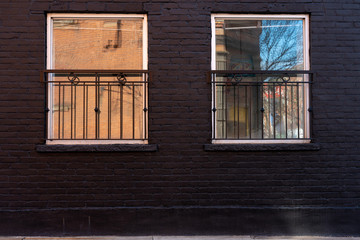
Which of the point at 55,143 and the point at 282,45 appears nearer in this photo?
the point at 55,143

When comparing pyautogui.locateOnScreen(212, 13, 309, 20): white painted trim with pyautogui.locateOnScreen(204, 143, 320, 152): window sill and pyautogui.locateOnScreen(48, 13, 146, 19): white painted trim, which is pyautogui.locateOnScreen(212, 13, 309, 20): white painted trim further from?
pyautogui.locateOnScreen(204, 143, 320, 152): window sill

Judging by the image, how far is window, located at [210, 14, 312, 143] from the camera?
14.1ft

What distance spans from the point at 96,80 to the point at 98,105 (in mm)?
350

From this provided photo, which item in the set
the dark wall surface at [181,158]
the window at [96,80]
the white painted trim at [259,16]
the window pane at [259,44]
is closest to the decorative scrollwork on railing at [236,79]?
the window pane at [259,44]

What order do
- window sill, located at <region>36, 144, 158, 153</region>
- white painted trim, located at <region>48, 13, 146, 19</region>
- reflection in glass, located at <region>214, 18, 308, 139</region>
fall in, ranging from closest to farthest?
1. window sill, located at <region>36, 144, 158, 153</region>
2. white painted trim, located at <region>48, 13, 146, 19</region>
3. reflection in glass, located at <region>214, 18, 308, 139</region>

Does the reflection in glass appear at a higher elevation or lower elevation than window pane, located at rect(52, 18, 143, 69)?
lower

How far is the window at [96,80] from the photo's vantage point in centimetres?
424

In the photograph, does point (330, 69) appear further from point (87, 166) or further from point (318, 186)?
point (87, 166)

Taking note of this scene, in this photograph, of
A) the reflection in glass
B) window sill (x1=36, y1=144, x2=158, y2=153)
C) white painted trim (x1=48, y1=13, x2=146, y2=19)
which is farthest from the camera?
the reflection in glass

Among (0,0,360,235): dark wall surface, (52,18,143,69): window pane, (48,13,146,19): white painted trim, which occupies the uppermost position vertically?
(48,13,146,19): white painted trim

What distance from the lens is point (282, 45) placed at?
447 centimetres

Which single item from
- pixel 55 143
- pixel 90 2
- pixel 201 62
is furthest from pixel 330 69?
pixel 55 143

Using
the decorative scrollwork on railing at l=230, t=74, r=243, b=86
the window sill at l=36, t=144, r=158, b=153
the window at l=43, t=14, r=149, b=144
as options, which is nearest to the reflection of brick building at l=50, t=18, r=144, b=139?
the window at l=43, t=14, r=149, b=144

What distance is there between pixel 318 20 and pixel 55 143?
13.3 feet
